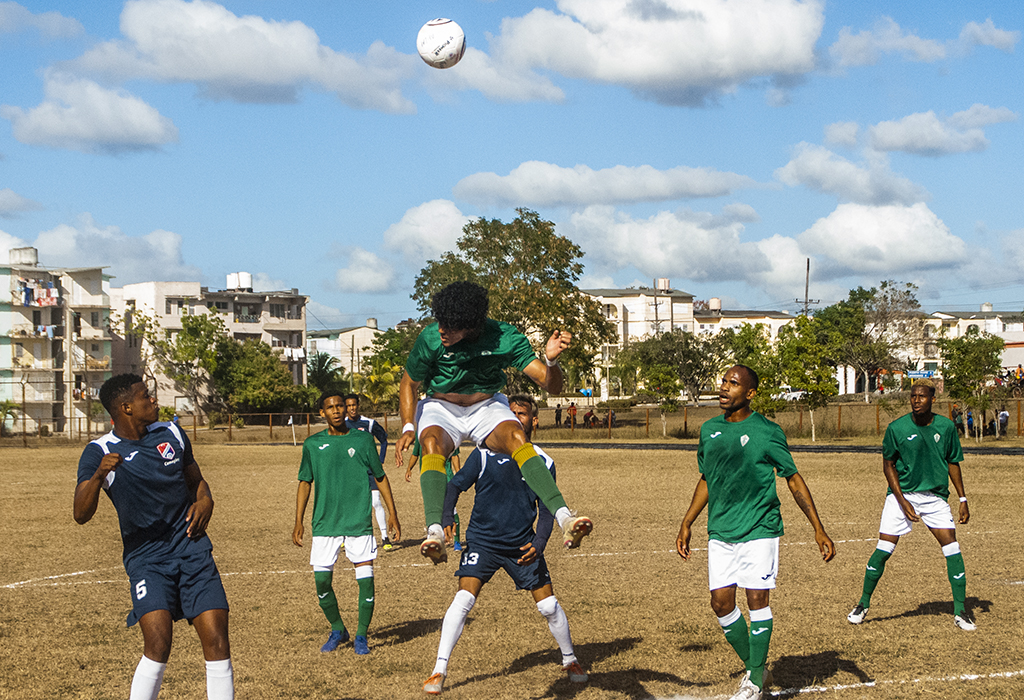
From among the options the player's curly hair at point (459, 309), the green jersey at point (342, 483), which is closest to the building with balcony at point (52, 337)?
the green jersey at point (342, 483)

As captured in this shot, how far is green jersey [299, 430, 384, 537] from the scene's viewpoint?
8.62 m

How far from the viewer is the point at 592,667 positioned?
789 cm

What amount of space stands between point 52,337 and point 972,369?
64.0 meters

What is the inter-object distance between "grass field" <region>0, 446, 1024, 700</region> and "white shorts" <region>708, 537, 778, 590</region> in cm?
99

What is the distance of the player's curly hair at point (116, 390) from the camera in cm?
562

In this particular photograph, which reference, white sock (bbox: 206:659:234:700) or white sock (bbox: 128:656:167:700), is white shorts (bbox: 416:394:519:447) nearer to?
white sock (bbox: 206:659:234:700)

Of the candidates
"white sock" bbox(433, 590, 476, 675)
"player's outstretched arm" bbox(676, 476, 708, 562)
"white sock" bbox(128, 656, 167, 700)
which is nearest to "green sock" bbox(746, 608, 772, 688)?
"player's outstretched arm" bbox(676, 476, 708, 562)

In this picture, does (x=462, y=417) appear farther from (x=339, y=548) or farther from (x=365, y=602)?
(x=365, y=602)

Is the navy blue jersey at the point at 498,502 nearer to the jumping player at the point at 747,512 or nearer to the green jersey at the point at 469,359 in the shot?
the green jersey at the point at 469,359

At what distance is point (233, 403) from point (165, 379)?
9.01 m

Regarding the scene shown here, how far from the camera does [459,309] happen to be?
6.00 m

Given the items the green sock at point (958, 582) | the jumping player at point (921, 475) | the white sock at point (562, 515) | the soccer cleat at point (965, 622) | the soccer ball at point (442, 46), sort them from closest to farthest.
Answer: the white sock at point (562, 515) < the soccer cleat at point (965, 622) < the green sock at point (958, 582) < the jumping player at point (921, 475) < the soccer ball at point (442, 46)

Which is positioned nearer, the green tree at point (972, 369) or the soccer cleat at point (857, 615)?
the soccer cleat at point (857, 615)

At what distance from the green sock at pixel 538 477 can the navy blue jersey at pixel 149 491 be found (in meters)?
2.03
